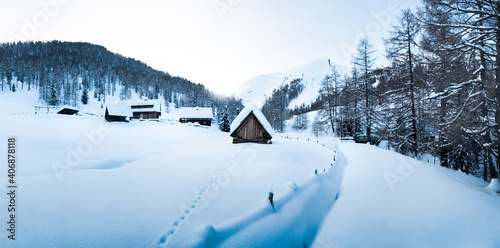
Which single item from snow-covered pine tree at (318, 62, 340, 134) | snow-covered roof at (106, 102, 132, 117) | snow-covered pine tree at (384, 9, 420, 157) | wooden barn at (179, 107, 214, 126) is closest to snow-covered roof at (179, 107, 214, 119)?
wooden barn at (179, 107, 214, 126)

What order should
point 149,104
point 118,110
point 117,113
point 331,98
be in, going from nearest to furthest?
point 117,113 < point 118,110 < point 331,98 < point 149,104

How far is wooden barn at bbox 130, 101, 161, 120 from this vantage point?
5597 centimetres

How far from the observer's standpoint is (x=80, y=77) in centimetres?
10931

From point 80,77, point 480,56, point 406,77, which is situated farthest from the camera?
point 80,77

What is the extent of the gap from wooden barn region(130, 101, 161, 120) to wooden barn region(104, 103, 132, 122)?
15.7 meters

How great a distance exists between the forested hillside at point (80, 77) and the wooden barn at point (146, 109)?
91.5 ft

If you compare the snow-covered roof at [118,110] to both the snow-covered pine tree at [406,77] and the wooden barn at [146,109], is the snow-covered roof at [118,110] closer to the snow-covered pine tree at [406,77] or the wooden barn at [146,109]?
the wooden barn at [146,109]

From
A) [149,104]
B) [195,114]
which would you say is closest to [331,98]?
[195,114]

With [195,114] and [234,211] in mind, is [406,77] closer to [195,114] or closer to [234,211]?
[234,211]

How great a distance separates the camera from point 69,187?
5.20 metres

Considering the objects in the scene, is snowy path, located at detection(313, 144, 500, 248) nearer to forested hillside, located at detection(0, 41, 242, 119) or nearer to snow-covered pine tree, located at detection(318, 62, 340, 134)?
snow-covered pine tree, located at detection(318, 62, 340, 134)

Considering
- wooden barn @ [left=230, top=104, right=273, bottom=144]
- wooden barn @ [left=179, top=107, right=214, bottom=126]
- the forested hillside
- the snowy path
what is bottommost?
the snowy path

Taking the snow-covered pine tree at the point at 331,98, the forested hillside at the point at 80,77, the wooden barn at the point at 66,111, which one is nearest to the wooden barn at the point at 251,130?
the snow-covered pine tree at the point at 331,98

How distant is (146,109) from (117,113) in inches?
730
